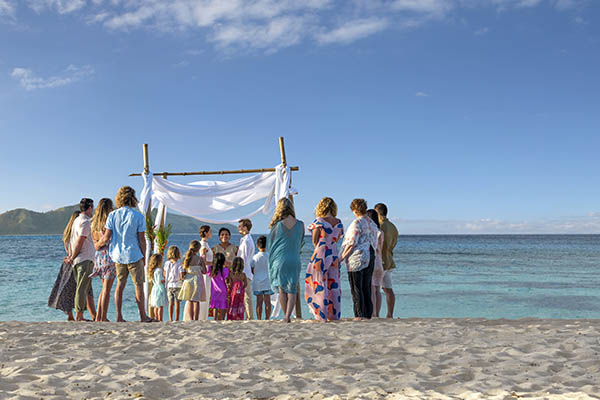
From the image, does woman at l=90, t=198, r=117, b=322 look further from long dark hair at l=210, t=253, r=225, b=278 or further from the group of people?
Answer: long dark hair at l=210, t=253, r=225, b=278

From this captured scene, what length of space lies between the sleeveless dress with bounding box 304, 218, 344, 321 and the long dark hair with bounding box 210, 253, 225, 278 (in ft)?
5.45

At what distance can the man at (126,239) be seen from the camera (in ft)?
18.8

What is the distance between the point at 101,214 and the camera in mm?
6098

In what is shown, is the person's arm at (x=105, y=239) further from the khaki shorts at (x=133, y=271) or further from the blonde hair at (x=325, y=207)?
the blonde hair at (x=325, y=207)

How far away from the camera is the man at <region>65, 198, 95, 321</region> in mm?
6074

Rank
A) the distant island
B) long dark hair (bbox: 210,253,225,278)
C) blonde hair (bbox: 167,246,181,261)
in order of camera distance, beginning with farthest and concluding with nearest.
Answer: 1. the distant island
2. blonde hair (bbox: 167,246,181,261)
3. long dark hair (bbox: 210,253,225,278)

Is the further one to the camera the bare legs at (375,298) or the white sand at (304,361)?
the bare legs at (375,298)

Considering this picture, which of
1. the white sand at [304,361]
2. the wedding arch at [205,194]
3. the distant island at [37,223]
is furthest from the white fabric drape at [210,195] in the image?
the distant island at [37,223]

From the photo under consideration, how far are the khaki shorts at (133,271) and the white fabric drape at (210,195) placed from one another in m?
2.71

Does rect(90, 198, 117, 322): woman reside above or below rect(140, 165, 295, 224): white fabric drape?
below

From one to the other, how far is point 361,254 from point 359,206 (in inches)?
22.6

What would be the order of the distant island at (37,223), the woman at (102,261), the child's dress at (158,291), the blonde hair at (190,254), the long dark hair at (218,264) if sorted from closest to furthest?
the woman at (102,261)
the blonde hair at (190,254)
the long dark hair at (218,264)
the child's dress at (158,291)
the distant island at (37,223)

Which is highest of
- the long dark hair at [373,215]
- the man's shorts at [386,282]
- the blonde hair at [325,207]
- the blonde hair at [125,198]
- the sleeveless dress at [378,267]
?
the blonde hair at [125,198]

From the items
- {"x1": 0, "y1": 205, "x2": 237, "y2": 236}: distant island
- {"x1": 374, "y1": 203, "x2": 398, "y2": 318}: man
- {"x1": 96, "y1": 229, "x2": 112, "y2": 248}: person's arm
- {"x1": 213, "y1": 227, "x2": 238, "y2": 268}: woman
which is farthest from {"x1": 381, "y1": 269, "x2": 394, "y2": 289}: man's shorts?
{"x1": 0, "y1": 205, "x2": 237, "y2": 236}: distant island
